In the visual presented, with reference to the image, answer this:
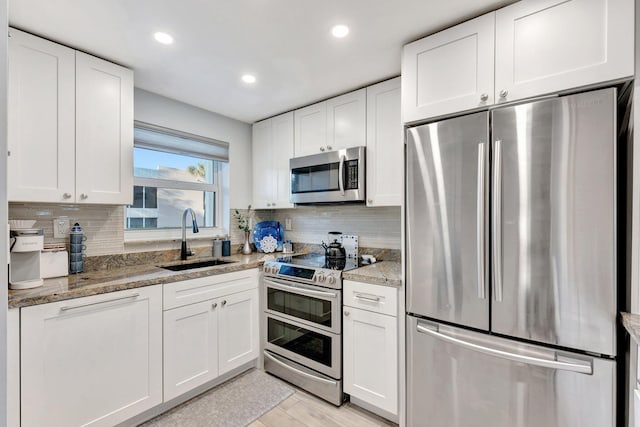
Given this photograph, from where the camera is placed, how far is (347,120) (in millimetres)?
2502

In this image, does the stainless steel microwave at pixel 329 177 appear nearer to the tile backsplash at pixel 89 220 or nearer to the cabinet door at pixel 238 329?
the cabinet door at pixel 238 329

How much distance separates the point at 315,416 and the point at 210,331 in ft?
3.13

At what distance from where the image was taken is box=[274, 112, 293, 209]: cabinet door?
295 cm

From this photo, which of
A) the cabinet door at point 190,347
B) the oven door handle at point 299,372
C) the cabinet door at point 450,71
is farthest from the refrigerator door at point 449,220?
the cabinet door at point 190,347

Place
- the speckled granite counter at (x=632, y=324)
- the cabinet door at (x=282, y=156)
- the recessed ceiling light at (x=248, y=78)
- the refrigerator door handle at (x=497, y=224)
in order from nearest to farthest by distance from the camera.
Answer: the speckled granite counter at (x=632, y=324) < the refrigerator door handle at (x=497, y=224) < the recessed ceiling light at (x=248, y=78) < the cabinet door at (x=282, y=156)

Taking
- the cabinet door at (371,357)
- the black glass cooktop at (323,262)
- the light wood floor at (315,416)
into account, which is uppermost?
the black glass cooktop at (323,262)

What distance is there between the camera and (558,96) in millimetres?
1354

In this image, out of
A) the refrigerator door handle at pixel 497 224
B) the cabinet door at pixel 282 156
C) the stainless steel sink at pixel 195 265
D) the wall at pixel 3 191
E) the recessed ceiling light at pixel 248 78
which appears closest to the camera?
the wall at pixel 3 191

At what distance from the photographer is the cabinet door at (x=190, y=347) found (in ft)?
6.54

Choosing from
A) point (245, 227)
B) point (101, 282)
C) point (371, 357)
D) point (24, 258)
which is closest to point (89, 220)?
point (24, 258)

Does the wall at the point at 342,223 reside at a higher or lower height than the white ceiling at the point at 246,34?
lower

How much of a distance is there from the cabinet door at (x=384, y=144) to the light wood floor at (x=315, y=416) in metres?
1.47

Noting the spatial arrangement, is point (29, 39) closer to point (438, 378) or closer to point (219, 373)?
point (219, 373)

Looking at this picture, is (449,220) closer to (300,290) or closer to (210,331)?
(300,290)
